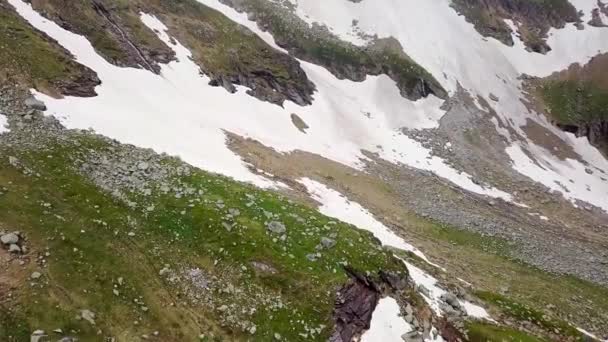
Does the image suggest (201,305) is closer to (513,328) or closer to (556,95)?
(513,328)

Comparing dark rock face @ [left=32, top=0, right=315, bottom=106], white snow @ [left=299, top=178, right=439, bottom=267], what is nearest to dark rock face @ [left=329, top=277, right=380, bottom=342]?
white snow @ [left=299, top=178, right=439, bottom=267]

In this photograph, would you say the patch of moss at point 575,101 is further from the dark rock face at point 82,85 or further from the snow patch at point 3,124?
the snow patch at point 3,124

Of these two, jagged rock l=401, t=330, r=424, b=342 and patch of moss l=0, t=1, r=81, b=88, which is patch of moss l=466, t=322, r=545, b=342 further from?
patch of moss l=0, t=1, r=81, b=88

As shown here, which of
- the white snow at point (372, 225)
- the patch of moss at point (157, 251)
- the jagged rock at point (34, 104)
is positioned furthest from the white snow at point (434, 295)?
the jagged rock at point (34, 104)

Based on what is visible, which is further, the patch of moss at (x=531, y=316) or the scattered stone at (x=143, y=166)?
the patch of moss at (x=531, y=316)

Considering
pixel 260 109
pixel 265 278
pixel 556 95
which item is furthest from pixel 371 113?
pixel 265 278
